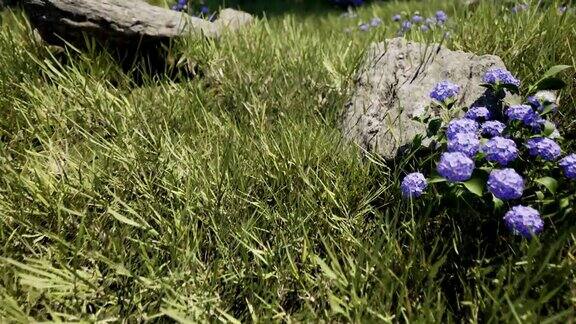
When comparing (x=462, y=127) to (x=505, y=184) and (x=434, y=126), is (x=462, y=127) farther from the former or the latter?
(x=505, y=184)

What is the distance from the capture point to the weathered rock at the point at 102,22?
281cm

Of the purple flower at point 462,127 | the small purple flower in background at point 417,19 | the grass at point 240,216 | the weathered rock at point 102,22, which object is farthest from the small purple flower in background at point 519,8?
the weathered rock at point 102,22

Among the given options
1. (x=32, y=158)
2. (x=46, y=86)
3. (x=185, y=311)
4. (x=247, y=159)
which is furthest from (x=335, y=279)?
(x=46, y=86)

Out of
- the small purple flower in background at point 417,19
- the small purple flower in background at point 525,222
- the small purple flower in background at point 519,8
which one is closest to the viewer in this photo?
the small purple flower in background at point 525,222

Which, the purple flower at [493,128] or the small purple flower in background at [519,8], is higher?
the small purple flower in background at [519,8]

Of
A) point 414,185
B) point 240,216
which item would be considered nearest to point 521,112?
point 414,185

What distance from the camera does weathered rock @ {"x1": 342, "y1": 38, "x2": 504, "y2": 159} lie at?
2256mm

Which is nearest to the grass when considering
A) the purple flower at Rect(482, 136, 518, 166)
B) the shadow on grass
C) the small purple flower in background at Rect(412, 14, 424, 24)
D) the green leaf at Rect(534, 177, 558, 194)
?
the green leaf at Rect(534, 177, 558, 194)

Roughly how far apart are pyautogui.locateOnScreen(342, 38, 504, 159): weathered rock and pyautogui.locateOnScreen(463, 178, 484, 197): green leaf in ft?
1.50

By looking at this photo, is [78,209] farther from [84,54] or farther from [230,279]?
[84,54]

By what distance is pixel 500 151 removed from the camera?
1.72m

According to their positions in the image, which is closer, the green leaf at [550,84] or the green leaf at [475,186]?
the green leaf at [475,186]

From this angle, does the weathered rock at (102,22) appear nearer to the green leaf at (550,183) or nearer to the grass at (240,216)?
the grass at (240,216)

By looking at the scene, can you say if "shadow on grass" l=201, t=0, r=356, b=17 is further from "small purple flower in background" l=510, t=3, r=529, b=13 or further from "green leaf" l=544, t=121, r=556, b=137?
"green leaf" l=544, t=121, r=556, b=137
